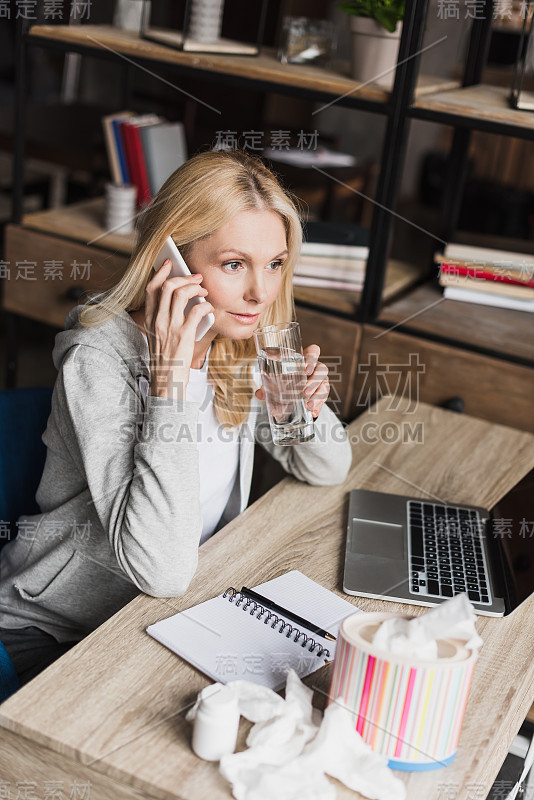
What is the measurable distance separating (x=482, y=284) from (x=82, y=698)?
1455mm

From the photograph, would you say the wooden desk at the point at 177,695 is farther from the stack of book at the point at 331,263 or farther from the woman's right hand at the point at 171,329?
the stack of book at the point at 331,263

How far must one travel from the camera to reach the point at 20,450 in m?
1.54

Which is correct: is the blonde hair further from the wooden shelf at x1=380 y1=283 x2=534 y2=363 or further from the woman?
the wooden shelf at x1=380 y1=283 x2=534 y2=363

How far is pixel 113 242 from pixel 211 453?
938 millimetres

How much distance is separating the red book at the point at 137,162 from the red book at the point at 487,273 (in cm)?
85

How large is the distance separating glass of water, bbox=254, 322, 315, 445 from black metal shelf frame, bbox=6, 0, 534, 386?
1.94 ft

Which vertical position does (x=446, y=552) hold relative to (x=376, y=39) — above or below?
below

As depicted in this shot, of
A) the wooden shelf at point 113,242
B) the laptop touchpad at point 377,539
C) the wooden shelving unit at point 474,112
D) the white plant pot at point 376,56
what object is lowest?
the laptop touchpad at point 377,539

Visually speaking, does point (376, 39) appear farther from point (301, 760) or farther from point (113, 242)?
point (301, 760)

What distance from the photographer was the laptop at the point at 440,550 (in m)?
1.30

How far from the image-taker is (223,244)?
4.49 feet

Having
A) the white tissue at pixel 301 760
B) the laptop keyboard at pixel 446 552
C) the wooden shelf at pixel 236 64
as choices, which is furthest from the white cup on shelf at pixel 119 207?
the white tissue at pixel 301 760

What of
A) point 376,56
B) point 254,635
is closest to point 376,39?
point 376,56

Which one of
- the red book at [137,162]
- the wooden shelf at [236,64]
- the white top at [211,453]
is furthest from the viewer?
the red book at [137,162]
